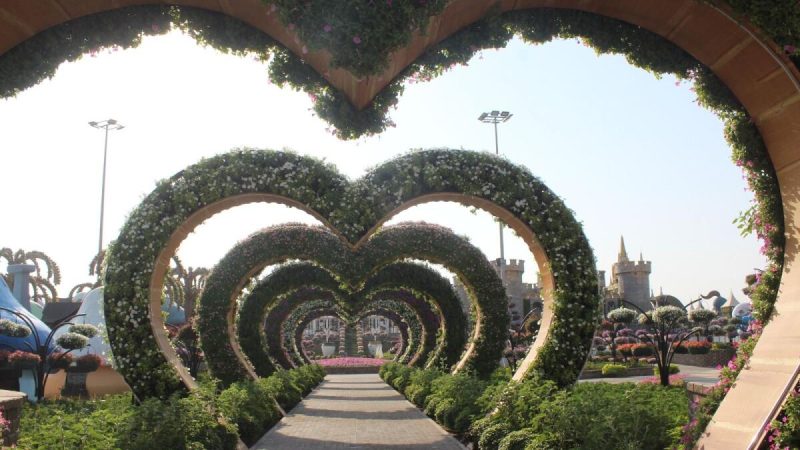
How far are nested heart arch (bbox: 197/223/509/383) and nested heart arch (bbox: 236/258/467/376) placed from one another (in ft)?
9.68

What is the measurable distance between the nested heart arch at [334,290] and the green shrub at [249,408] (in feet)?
15.1

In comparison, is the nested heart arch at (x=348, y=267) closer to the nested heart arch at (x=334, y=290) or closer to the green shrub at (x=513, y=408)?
the nested heart arch at (x=334, y=290)

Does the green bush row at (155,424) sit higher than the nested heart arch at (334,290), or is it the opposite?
the nested heart arch at (334,290)

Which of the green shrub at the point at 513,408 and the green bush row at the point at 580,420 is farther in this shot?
the green shrub at the point at 513,408

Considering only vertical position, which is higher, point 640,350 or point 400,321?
point 400,321

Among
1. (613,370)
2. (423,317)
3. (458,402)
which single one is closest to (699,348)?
(613,370)

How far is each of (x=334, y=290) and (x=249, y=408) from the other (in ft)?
28.6

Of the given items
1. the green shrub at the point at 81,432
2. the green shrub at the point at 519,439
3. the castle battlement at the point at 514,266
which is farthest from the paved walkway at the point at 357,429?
the castle battlement at the point at 514,266

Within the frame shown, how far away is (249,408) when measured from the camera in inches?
408

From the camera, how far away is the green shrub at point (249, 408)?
9492 millimetres

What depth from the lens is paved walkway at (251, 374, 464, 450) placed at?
9695 mm

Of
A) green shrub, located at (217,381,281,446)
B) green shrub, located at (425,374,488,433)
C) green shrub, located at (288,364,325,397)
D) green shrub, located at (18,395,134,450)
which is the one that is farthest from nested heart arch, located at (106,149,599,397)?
green shrub, located at (288,364,325,397)

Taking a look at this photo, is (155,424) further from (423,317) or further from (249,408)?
(423,317)

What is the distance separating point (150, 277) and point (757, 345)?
6.52 m
